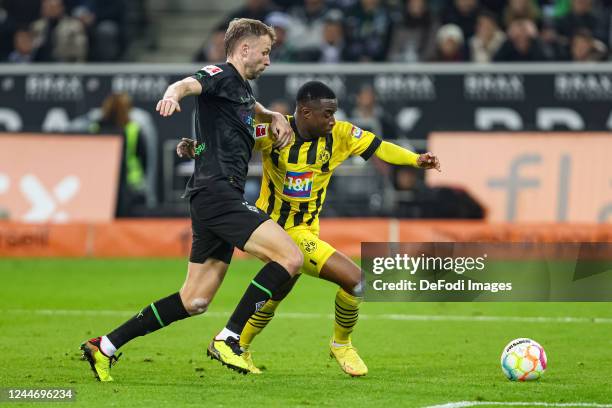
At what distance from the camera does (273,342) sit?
33.7ft

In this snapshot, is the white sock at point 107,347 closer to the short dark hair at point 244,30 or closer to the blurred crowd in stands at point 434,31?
the short dark hair at point 244,30

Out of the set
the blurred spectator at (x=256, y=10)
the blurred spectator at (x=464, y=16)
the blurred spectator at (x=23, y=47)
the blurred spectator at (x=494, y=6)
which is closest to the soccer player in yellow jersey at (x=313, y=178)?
the blurred spectator at (x=464, y=16)

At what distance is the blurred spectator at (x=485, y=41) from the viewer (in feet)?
64.4

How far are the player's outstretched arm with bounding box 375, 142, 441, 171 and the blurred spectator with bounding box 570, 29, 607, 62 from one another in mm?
10784

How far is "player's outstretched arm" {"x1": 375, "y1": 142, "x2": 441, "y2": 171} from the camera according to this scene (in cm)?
861

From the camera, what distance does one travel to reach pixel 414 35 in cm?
2028

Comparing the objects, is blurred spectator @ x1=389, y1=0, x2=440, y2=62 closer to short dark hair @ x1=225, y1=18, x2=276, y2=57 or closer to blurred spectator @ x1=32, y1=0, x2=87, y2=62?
blurred spectator @ x1=32, y1=0, x2=87, y2=62

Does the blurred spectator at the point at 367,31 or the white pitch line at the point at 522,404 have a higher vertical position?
the blurred spectator at the point at 367,31

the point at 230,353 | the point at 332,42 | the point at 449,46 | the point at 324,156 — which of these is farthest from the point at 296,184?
the point at 332,42

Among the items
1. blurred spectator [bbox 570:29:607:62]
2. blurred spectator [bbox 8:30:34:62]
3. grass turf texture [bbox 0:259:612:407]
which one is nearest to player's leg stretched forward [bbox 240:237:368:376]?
grass turf texture [bbox 0:259:612:407]

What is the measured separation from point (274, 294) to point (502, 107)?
1089cm

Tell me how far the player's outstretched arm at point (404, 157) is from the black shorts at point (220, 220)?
4.11 ft

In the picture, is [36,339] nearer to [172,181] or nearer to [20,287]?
[20,287]

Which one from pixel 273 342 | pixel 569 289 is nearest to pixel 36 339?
pixel 273 342
